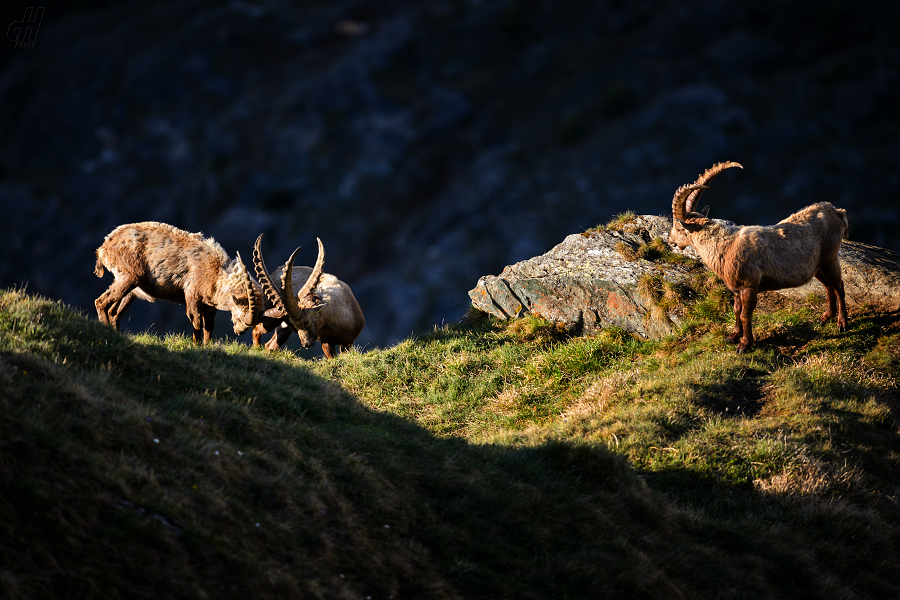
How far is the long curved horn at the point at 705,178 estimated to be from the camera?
11172 mm

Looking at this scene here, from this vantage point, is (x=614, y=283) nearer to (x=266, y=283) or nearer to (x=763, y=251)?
(x=763, y=251)

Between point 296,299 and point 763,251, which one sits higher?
point 763,251

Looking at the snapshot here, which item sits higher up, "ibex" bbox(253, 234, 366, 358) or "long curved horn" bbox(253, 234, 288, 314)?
"long curved horn" bbox(253, 234, 288, 314)

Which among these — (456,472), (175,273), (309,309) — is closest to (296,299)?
(309,309)

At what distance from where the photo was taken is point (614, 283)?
42.3 feet

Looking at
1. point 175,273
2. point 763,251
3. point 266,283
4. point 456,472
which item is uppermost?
point 763,251

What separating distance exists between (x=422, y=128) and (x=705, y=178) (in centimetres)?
9932

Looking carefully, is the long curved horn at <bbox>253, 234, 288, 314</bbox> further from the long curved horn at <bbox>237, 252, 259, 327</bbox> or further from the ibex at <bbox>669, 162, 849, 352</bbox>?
the ibex at <bbox>669, 162, 849, 352</bbox>

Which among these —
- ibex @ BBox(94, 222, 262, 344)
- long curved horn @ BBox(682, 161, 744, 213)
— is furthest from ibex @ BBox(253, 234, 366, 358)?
long curved horn @ BBox(682, 161, 744, 213)

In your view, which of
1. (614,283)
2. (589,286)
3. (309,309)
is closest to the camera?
(614,283)

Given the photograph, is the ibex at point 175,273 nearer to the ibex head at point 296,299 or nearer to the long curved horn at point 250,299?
the long curved horn at point 250,299

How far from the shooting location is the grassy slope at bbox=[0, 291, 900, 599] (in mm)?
5152

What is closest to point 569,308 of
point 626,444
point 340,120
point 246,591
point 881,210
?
point 626,444

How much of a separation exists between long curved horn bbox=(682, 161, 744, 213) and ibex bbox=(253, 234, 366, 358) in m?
6.86
